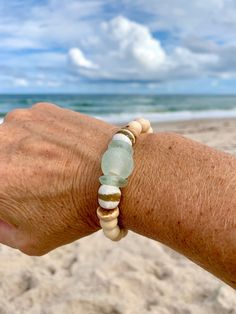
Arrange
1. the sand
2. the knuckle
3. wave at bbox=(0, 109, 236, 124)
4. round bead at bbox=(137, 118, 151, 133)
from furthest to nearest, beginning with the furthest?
wave at bbox=(0, 109, 236, 124) → the sand → the knuckle → round bead at bbox=(137, 118, 151, 133)

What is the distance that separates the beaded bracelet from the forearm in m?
0.03

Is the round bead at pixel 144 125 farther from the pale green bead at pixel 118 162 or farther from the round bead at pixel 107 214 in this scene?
the round bead at pixel 107 214

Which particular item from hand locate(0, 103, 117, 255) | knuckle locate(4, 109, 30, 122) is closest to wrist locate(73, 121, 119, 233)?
hand locate(0, 103, 117, 255)

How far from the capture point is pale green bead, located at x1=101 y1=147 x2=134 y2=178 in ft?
3.58

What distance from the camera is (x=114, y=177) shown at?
1.08m

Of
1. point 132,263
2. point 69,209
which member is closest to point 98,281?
point 132,263

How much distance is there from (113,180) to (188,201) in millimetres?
176

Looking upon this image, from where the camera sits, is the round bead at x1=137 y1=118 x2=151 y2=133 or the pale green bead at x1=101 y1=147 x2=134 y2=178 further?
the round bead at x1=137 y1=118 x2=151 y2=133

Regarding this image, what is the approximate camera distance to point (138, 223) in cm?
113

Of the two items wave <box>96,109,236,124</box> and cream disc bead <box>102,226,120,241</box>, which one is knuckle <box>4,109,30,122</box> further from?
wave <box>96,109,236,124</box>

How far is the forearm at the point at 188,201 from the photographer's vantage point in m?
1.03

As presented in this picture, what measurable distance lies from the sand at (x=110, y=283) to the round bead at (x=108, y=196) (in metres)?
1.33

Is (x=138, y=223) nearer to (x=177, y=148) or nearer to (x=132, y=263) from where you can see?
(x=177, y=148)

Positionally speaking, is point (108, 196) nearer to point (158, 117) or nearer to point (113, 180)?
point (113, 180)
